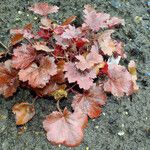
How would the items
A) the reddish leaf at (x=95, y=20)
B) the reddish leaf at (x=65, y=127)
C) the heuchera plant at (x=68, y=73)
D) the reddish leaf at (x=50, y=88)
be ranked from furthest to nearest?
the reddish leaf at (x=95, y=20) → the reddish leaf at (x=50, y=88) → the heuchera plant at (x=68, y=73) → the reddish leaf at (x=65, y=127)

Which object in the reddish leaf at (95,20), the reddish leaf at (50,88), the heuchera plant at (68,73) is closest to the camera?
the heuchera plant at (68,73)

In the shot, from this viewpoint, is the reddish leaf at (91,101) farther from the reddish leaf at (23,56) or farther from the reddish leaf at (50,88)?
the reddish leaf at (23,56)

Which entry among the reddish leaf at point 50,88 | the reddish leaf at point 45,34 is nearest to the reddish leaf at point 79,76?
the reddish leaf at point 50,88

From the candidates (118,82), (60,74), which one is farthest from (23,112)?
(118,82)

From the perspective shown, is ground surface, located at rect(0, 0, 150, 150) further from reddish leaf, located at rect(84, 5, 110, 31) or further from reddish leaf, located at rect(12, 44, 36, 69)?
reddish leaf, located at rect(84, 5, 110, 31)

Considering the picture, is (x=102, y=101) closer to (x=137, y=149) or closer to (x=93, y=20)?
Result: (x=137, y=149)

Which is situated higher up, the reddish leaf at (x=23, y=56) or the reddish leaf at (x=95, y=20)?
the reddish leaf at (x=95, y=20)

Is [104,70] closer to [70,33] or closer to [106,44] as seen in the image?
[106,44]

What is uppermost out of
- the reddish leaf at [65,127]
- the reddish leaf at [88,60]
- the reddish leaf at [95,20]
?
the reddish leaf at [95,20]
